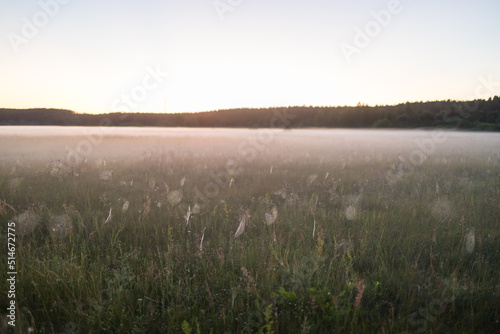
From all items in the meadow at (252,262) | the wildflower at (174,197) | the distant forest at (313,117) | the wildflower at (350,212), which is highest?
the distant forest at (313,117)

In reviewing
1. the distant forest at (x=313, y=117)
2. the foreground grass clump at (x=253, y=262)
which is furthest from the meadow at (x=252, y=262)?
the distant forest at (x=313, y=117)

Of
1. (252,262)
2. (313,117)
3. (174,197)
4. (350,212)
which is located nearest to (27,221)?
(174,197)

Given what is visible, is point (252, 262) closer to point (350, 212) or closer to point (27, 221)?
point (350, 212)

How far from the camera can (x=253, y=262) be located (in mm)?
2285

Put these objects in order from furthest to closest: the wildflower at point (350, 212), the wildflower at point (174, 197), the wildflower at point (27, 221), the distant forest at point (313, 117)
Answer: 1. the distant forest at point (313, 117)
2. the wildflower at point (174, 197)
3. the wildflower at point (350, 212)
4. the wildflower at point (27, 221)

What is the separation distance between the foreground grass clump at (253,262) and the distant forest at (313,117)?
150 feet

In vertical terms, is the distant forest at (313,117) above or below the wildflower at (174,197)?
above

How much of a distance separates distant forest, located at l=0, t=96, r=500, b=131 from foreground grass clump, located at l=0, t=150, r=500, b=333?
150 ft

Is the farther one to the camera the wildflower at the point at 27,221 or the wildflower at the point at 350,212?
the wildflower at the point at 350,212

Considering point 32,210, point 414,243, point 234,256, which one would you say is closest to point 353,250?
point 414,243

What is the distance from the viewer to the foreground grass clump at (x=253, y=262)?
171 cm

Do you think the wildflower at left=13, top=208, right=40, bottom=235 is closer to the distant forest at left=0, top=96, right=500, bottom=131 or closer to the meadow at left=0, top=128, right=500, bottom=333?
the meadow at left=0, top=128, right=500, bottom=333

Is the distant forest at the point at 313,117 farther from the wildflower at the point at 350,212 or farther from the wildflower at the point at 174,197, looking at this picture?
the wildflower at the point at 350,212

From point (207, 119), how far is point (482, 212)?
75382 millimetres
